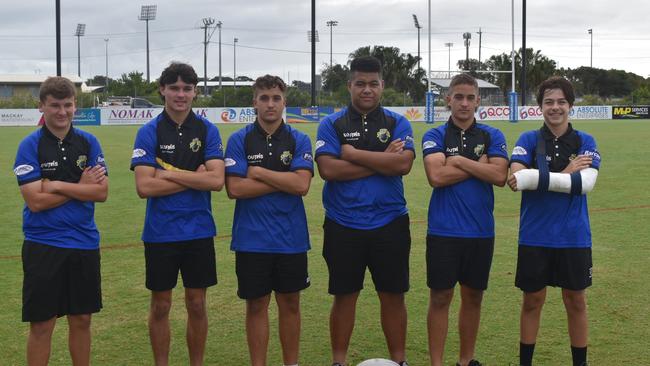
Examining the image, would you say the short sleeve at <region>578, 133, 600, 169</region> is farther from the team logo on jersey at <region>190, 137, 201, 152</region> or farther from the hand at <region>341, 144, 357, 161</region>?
the team logo on jersey at <region>190, 137, 201, 152</region>

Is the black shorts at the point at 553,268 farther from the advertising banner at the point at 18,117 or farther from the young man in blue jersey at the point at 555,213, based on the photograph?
the advertising banner at the point at 18,117

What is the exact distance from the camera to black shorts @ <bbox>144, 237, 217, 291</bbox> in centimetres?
494

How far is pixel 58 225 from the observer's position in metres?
4.64

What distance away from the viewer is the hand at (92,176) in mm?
4715

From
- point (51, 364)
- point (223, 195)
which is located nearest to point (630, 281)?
point (51, 364)

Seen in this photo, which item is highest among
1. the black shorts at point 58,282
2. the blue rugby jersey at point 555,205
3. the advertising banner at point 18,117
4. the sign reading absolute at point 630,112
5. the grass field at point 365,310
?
the sign reading absolute at point 630,112

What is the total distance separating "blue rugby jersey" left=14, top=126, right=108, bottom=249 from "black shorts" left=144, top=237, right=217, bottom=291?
1.27 ft

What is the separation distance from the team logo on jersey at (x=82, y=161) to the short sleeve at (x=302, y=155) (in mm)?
1307

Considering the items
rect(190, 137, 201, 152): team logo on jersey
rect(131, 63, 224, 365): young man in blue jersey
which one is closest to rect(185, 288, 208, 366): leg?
rect(131, 63, 224, 365): young man in blue jersey

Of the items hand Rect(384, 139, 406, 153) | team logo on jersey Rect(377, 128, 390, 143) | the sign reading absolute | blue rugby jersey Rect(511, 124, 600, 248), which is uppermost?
the sign reading absolute

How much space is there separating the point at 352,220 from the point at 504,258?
402 centimetres

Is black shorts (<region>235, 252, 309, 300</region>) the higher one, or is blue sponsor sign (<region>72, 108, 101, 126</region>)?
blue sponsor sign (<region>72, 108, 101, 126</region>)

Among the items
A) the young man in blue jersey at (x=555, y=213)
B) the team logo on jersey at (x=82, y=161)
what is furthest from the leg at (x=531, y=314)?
the team logo on jersey at (x=82, y=161)

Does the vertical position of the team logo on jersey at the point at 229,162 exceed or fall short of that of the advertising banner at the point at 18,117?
it falls short
